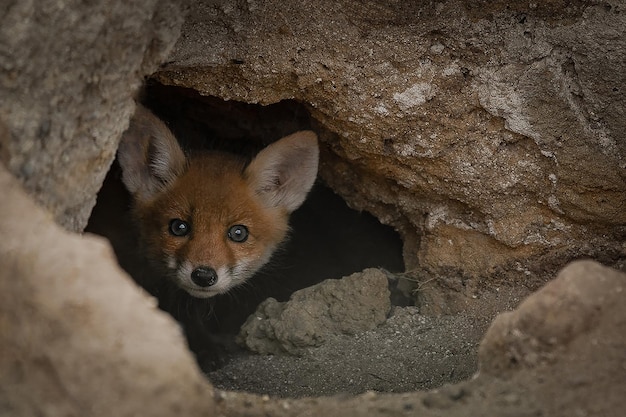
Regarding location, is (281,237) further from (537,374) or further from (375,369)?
(537,374)

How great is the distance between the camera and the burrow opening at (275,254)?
3.99 m

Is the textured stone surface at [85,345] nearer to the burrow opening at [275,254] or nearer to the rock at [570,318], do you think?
the rock at [570,318]

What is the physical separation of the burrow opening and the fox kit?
18 cm

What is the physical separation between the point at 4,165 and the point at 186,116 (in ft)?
8.39

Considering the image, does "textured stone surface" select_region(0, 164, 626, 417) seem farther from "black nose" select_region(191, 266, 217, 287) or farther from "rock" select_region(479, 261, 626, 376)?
"black nose" select_region(191, 266, 217, 287)

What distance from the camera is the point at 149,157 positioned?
3.91m

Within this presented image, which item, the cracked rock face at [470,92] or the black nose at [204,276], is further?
the black nose at [204,276]

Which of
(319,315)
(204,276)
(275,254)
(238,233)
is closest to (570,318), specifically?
(319,315)

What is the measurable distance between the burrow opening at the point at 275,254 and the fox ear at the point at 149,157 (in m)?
0.18

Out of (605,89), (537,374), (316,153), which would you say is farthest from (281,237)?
(537,374)

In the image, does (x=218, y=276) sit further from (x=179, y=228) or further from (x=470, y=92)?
(x=470, y=92)

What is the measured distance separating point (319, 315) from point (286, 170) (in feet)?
3.32

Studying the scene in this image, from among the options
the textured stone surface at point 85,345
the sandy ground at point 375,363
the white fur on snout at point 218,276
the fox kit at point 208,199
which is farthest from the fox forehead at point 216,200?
the textured stone surface at point 85,345

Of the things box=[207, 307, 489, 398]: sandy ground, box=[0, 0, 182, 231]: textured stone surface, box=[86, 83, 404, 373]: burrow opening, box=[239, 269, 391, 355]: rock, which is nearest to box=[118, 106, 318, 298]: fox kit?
box=[86, 83, 404, 373]: burrow opening
